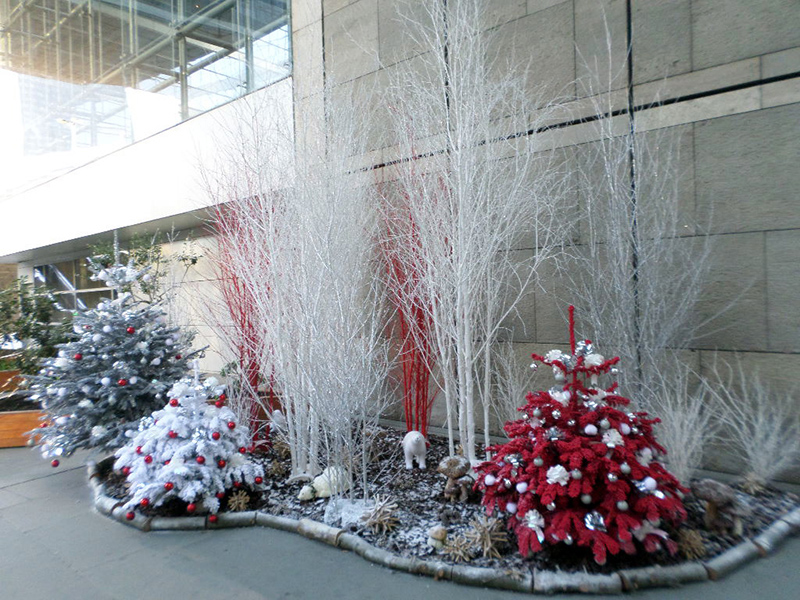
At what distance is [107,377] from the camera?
5.20 m

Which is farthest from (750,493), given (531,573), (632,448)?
(531,573)

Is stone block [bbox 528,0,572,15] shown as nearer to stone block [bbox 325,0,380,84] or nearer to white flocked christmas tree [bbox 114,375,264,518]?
stone block [bbox 325,0,380,84]

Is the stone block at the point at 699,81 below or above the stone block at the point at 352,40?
below

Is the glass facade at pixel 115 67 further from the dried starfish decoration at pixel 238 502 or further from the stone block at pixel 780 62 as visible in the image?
the dried starfish decoration at pixel 238 502

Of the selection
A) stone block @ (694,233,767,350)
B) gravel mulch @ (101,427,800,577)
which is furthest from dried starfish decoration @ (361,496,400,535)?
stone block @ (694,233,767,350)

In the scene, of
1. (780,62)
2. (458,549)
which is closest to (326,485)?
(458,549)

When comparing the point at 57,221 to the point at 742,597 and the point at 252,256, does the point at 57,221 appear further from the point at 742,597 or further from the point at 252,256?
the point at 742,597

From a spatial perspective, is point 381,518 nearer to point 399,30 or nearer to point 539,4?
point 539,4

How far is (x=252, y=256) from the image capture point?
510 cm

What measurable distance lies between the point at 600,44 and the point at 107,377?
609cm

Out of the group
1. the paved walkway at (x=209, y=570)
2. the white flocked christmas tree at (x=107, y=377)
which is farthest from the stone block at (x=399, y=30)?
the paved walkway at (x=209, y=570)

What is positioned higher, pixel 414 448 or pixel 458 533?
pixel 414 448

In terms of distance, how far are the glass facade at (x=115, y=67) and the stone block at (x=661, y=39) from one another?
5.48 metres

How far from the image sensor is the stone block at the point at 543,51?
17.7 ft
